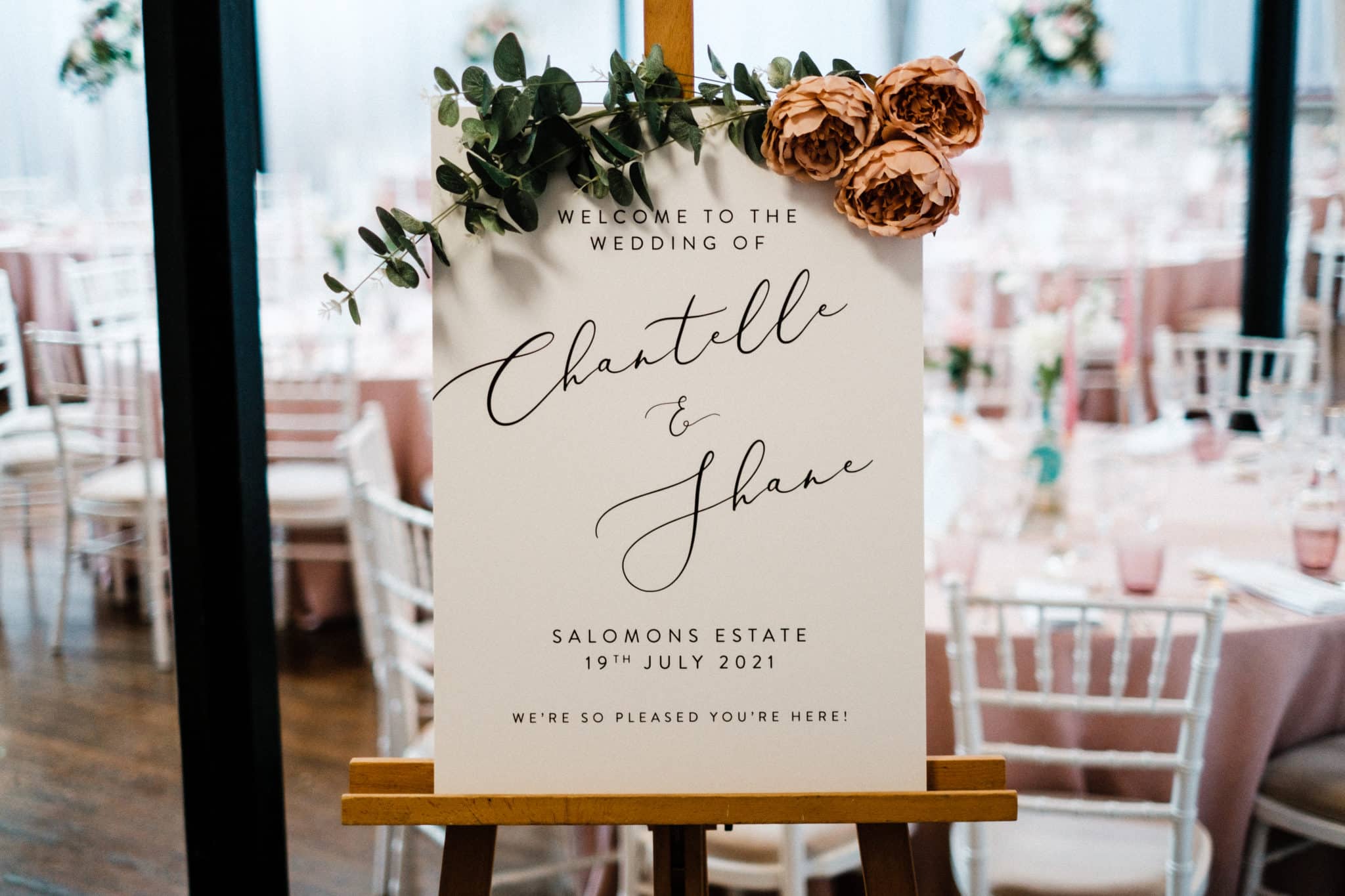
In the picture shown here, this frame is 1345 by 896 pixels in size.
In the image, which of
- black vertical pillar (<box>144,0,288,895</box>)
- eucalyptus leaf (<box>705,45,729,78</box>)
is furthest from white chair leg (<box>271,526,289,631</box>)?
eucalyptus leaf (<box>705,45,729,78</box>)

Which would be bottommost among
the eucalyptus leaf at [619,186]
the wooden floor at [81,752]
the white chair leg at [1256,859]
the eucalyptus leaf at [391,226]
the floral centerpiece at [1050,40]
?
the white chair leg at [1256,859]

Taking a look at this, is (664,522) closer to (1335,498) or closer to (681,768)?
(681,768)

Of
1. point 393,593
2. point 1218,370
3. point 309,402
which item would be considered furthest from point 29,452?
point 1218,370

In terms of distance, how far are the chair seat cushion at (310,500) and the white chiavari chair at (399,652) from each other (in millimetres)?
1410

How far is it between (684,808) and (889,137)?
64 centimetres

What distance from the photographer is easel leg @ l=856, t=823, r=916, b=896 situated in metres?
1.25

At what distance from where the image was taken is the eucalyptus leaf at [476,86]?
3.70 feet

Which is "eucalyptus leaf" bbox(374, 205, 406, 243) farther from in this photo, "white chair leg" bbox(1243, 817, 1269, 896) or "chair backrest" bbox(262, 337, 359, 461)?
"chair backrest" bbox(262, 337, 359, 461)

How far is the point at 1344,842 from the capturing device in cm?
223

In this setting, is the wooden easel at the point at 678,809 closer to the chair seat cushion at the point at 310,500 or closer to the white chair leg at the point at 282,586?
the chair seat cushion at the point at 310,500

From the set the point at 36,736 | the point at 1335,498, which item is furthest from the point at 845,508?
the point at 1335,498

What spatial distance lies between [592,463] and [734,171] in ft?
0.97

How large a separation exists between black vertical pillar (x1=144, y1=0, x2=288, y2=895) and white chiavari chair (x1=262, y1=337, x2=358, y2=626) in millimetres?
2349

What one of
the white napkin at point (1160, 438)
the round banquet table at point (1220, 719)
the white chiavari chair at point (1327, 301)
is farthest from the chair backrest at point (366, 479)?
the white chiavari chair at point (1327, 301)
